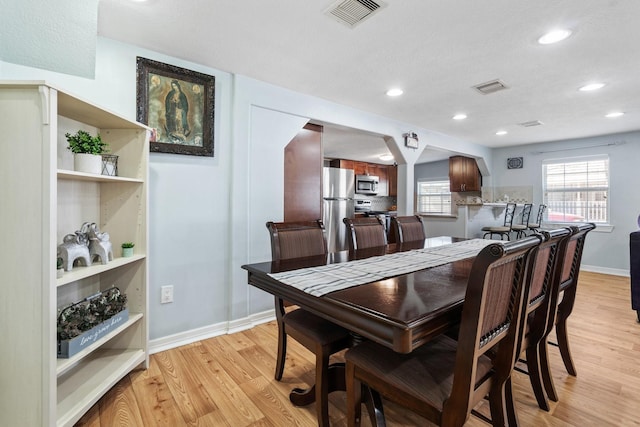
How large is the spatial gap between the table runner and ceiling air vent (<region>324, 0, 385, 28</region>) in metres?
1.41

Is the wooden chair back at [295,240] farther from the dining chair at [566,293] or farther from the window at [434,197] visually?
the window at [434,197]

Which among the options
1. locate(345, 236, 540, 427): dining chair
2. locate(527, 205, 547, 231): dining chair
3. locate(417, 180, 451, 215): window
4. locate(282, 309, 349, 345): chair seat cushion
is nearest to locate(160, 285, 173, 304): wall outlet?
locate(282, 309, 349, 345): chair seat cushion

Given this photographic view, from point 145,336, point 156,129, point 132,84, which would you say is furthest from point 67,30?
point 145,336

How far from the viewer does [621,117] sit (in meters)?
3.70

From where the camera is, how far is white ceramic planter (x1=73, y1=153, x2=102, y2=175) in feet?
5.12

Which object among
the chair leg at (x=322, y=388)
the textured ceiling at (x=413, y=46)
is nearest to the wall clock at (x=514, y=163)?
the textured ceiling at (x=413, y=46)

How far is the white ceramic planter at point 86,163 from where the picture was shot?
1.56 m

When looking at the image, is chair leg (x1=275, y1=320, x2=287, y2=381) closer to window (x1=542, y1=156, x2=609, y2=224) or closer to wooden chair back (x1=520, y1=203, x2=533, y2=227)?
wooden chair back (x1=520, y1=203, x2=533, y2=227)

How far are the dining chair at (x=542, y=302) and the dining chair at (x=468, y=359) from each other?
0.24 metres

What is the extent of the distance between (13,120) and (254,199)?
1597 mm

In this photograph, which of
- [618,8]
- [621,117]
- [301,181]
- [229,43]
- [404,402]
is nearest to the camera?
[404,402]

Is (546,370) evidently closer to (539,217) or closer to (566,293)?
(566,293)

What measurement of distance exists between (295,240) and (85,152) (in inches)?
48.8

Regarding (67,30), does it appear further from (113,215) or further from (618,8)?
(618,8)
